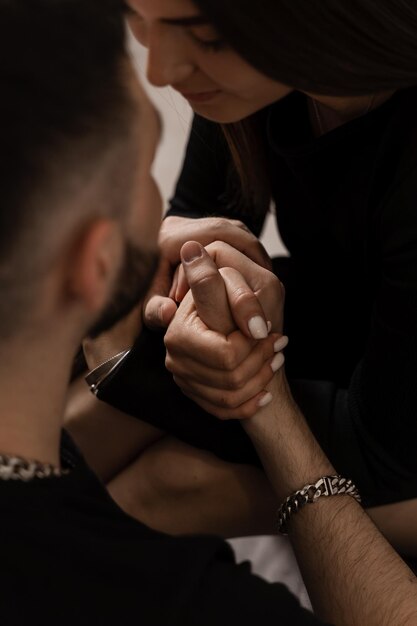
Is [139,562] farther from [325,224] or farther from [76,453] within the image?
[325,224]

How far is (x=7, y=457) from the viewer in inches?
28.8

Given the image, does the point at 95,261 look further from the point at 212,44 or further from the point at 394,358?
the point at 394,358

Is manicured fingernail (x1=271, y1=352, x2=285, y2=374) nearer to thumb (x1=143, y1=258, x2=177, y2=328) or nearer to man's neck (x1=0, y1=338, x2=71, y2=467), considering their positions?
thumb (x1=143, y1=258, x2=177, y2=328)

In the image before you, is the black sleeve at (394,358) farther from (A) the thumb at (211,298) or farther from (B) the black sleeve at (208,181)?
(B) the black sleeve at (208,181)

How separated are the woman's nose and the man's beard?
0.94ft

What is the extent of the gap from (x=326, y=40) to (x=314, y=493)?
0.46m

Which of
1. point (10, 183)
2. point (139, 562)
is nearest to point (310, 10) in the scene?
point (10, 183)

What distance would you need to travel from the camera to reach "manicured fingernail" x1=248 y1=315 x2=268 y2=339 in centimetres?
113

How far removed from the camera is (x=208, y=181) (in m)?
1.41

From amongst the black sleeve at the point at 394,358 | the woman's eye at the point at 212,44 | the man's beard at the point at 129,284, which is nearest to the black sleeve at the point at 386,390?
the black sleeve at the point at 394,358

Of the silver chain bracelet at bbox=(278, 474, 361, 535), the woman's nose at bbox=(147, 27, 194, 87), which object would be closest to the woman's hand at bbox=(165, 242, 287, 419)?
the silver chain bracelet at bbox=(278, 474, 361, 535)

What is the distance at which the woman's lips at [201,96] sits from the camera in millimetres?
1098

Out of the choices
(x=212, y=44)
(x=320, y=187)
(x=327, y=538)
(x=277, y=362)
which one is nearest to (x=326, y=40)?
(x=212, y=44)

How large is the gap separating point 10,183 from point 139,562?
268 millimetres
